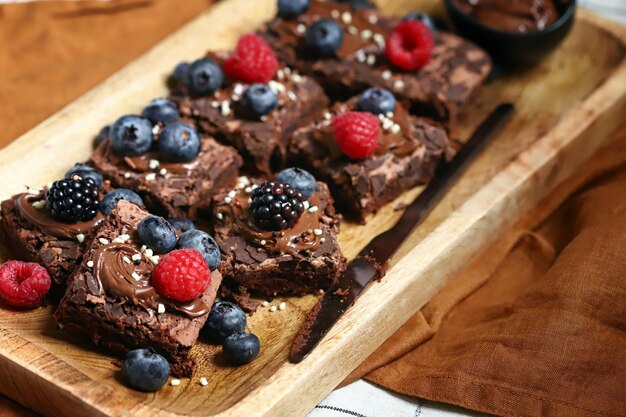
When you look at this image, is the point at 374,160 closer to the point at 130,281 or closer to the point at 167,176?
the point at 167,176

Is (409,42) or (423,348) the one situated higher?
(409,42)

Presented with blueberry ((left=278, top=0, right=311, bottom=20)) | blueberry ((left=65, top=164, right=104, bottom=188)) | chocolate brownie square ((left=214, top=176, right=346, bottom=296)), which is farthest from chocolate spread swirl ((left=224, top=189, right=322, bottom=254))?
blueberry ((left=278, top=0, right=311, bottom=20))

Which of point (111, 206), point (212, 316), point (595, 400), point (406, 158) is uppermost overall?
point (111, 206)

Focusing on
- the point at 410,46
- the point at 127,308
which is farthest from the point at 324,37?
the point at 127,308

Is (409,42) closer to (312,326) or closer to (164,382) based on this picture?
(312,326)

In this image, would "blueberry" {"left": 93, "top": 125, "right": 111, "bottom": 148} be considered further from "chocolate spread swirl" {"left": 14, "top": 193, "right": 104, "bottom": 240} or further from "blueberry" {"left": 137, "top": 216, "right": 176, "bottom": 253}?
"blueberry" {"left": 137, "top": 216, "right": 176, "bottom": 253}

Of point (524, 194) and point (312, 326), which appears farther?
point (524, 194)

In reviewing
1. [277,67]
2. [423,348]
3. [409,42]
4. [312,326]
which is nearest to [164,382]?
[312,326]

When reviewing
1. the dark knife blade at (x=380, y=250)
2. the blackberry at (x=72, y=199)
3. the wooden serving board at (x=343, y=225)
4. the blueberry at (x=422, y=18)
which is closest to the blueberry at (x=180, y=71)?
the wooden serving board at (x=343, y=225)
